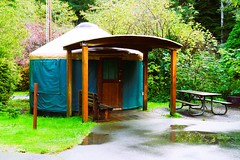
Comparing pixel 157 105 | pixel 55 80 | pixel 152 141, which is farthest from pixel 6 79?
pixel 152 141

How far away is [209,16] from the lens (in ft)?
73.8

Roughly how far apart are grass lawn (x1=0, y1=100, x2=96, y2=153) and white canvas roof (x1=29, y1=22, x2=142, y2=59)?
213 cm

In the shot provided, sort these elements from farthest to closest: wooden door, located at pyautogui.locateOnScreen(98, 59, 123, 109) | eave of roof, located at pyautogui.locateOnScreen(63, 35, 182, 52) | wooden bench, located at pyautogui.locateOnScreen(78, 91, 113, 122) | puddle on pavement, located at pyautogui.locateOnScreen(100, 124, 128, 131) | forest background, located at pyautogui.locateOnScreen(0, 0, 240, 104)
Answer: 1. forest background, located at pyautogui.locateOnScreen(0, 0, 240, 104)
2. wooden door, located at pyautogui.locateOnScreen(98, 59, 123, 109)
3. wooden bench, located at pyautogui.locateOnScreen(78, 91, 113, 122)
4. eave of roof, located at pyautogui.locateOnScreen(63, 35, 182, 52)
5. puddle on pavement, located at pyautogui.locateOnScreen(100, 124, 128, 131)

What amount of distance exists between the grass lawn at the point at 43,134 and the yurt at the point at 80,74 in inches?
46.6

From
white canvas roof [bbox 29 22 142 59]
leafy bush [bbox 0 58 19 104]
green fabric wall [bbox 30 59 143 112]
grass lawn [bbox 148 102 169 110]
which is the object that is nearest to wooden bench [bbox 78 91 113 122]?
green fabric wall [bbox 30 59 143 112]

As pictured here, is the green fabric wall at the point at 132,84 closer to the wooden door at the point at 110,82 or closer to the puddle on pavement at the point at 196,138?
the wooden door at the point at 110,82

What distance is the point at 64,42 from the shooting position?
34.3ft

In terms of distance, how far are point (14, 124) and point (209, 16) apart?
58.8ft

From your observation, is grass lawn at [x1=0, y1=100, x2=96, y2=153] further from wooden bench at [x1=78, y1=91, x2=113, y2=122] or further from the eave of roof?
the eave of roof

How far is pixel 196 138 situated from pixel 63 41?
5801 mm

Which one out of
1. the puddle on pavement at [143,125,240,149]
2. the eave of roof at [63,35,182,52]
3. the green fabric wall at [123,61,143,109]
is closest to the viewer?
the puddle on pavement at [143,125,240,149]

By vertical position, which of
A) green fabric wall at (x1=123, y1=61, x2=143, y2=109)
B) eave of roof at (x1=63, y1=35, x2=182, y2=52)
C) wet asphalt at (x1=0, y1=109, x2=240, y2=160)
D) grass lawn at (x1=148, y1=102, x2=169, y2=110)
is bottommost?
wet asphalt at (x1=0, y1=109, x2=240, y2=160)

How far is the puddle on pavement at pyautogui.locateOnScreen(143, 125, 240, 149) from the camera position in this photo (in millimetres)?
6098

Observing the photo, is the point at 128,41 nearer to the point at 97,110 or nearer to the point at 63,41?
the point at 97,110
